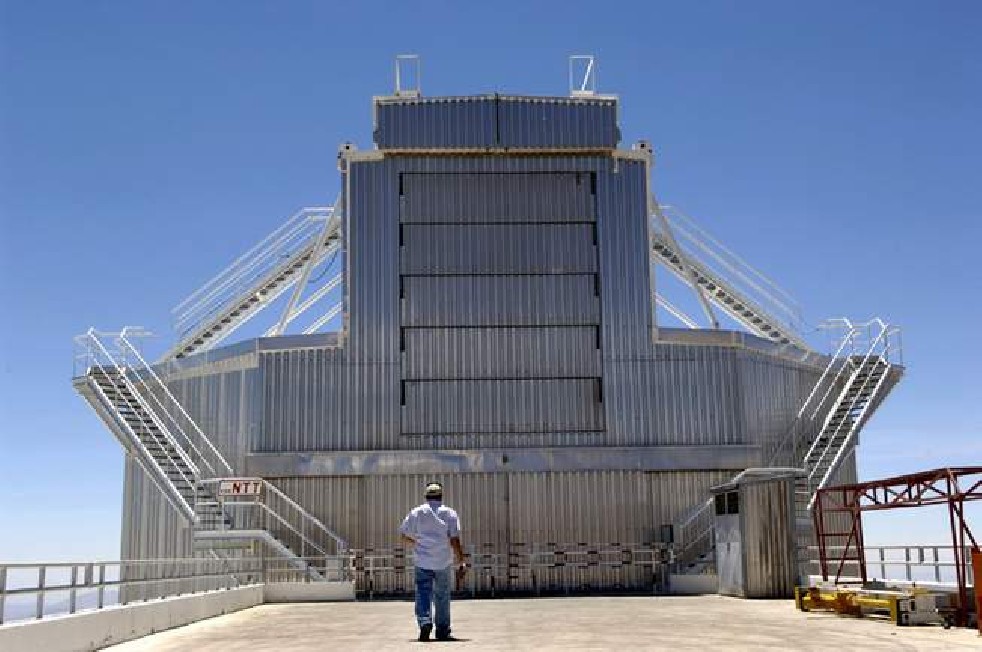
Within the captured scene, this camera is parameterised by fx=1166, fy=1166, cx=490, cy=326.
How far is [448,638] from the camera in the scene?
51.7ft

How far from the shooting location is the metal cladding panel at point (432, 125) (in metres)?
36.2

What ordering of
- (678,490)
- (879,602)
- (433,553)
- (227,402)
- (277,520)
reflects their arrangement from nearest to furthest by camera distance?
1. (433,553)
2. (879,602)
3. (277,520)
4. (678,490)
5. (227,402)

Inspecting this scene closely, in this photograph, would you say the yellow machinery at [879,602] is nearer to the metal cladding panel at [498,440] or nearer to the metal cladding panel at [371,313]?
the metal cladding panel at [498,440]

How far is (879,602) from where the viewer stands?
19.1 meters

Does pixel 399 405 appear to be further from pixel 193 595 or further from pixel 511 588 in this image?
pixel 193 595

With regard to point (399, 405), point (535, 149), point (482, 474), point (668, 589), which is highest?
point (535, 149)

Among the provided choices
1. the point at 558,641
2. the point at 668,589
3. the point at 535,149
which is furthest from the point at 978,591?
the point at 535,149

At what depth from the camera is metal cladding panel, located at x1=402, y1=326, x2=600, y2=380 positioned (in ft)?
116

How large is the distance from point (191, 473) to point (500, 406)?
9.44 meters

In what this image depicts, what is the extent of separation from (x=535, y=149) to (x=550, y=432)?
29.0 feet

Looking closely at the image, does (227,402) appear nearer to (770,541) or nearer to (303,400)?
(303,400)

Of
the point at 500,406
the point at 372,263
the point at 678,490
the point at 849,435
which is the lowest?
the point at 678,490

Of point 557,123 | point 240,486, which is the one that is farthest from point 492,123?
point 240,486

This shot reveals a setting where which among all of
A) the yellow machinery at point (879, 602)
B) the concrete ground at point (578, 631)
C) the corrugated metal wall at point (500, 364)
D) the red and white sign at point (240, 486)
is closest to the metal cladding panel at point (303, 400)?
the corrugated metal wall at point (500, 364)
